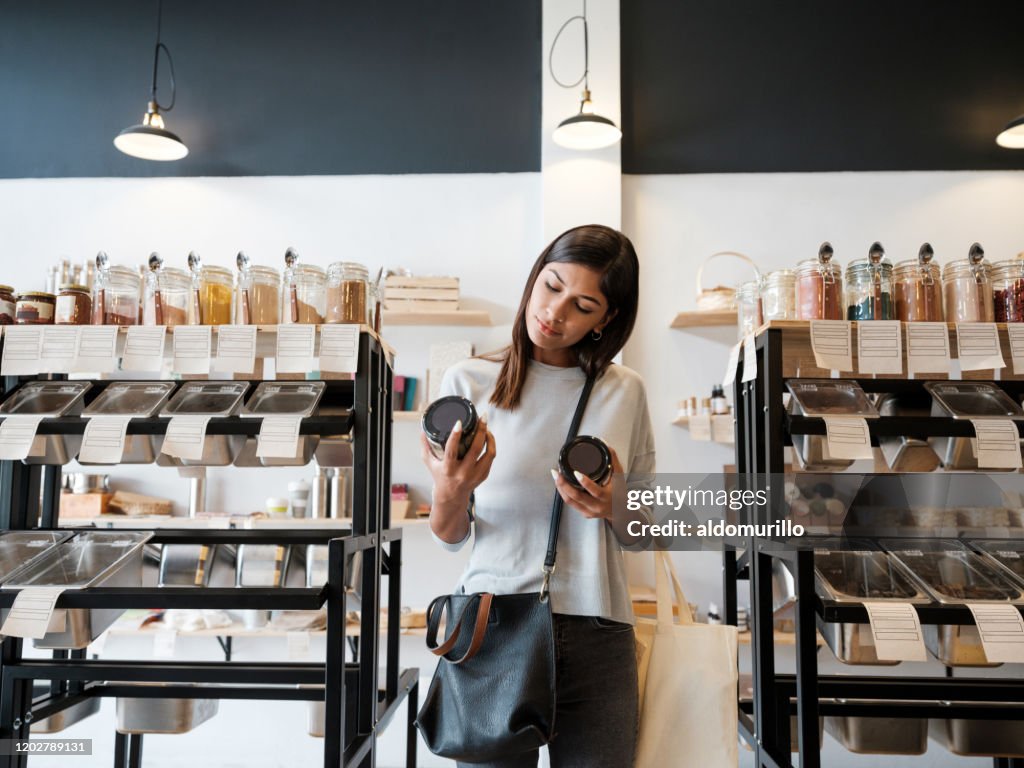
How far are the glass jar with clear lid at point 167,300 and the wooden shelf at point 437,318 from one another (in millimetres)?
1563

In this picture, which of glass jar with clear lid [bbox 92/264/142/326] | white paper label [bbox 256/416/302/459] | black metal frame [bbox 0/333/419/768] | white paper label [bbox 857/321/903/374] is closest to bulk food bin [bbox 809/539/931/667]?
white paper label [bbox 857/321/903/374]

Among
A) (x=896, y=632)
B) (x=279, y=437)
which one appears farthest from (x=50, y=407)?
(x=896, y=632)

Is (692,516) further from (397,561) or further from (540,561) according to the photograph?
(397,561)

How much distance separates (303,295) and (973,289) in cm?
152

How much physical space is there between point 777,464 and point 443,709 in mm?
857

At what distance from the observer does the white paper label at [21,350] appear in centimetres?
172

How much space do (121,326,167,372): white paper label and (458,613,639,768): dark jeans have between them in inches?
42.9

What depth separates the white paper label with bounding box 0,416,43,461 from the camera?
1624 millimetres

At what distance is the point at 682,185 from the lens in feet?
12.1

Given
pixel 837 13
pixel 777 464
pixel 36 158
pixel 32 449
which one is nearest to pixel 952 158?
pixel 837 13

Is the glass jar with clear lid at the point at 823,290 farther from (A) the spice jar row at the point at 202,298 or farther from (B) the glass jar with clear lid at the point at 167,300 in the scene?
(B) the glass jar with clear lid at the point at 167,300

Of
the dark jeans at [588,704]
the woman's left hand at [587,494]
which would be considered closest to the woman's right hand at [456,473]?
the woman's left hand at [587,494]

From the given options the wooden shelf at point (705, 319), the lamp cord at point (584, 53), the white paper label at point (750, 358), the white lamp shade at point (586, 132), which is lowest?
the white paper label at point (750, 358)

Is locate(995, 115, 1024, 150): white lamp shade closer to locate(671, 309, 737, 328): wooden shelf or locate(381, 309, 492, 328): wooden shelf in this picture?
locate(671, 309, 737, 328): wooden shelf
